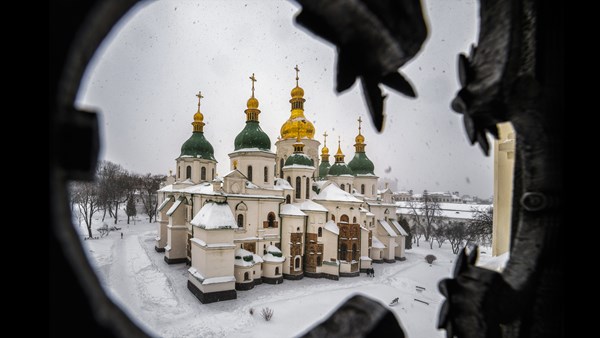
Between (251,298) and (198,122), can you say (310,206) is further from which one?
(198,122)

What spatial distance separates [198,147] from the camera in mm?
22750

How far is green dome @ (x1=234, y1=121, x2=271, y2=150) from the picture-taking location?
17.5 m

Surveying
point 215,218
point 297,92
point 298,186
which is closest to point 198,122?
point 297,92

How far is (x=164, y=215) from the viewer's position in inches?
804

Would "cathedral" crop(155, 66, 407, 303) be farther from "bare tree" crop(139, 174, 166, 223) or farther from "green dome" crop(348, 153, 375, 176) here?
"bare tree" crop(139, 174, 166, 223)

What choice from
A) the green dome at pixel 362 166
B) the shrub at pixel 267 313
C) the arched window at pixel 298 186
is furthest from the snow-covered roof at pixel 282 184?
Result: the green dome at pixel 362 166

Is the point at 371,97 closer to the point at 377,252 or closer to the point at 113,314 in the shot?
the point at 113,314

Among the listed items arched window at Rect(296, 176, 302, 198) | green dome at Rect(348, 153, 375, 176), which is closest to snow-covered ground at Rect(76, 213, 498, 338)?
arched window at Rect(296, 176, 302, 198)

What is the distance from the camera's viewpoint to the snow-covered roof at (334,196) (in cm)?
1817

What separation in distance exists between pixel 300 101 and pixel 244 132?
31.9 ft

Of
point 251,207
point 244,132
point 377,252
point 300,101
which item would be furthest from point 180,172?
point 377,252

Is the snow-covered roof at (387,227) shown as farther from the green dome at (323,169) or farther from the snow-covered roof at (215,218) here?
the snow-covered roof at (215,218)

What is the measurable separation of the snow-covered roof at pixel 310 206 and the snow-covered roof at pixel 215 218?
537 centimetres

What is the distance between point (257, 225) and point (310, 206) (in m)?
3.89
